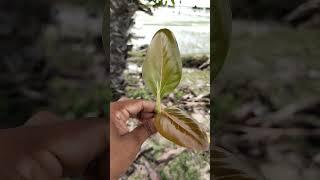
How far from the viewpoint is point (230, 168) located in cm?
167

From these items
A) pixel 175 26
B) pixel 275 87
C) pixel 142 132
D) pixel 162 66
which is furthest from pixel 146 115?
pixel 275 87

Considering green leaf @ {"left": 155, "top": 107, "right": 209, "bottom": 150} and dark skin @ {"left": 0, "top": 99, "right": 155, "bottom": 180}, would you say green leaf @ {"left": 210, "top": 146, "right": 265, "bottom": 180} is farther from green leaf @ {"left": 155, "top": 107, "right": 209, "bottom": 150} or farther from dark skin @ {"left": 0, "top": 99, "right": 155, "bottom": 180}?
dark skin @ {"left": 0, "top": 99, "right": 155, "bottom": 180}

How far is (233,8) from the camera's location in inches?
63.6

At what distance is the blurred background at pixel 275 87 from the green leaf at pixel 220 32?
2 cm

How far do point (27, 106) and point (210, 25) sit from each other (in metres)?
0.65

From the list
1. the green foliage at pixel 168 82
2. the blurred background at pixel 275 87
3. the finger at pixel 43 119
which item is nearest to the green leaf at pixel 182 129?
the green foliage at pixel 168 82

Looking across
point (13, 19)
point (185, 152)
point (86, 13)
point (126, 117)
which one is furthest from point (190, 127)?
point (13, 19)

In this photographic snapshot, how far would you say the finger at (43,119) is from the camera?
1.57 metres

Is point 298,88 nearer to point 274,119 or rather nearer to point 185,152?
point 274,119

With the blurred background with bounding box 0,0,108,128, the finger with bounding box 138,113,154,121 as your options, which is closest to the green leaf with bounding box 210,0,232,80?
the finger with bounding box 138,113,154,121

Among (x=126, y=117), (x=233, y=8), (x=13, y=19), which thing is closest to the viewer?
(x=13, y=19)

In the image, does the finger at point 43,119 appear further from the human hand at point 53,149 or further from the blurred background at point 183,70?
the blurred background at point 183,70

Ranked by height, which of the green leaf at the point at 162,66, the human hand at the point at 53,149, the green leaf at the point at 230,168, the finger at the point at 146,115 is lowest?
the green leaf at the point at 230,168

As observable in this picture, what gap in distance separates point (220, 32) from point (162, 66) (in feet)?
0.75
